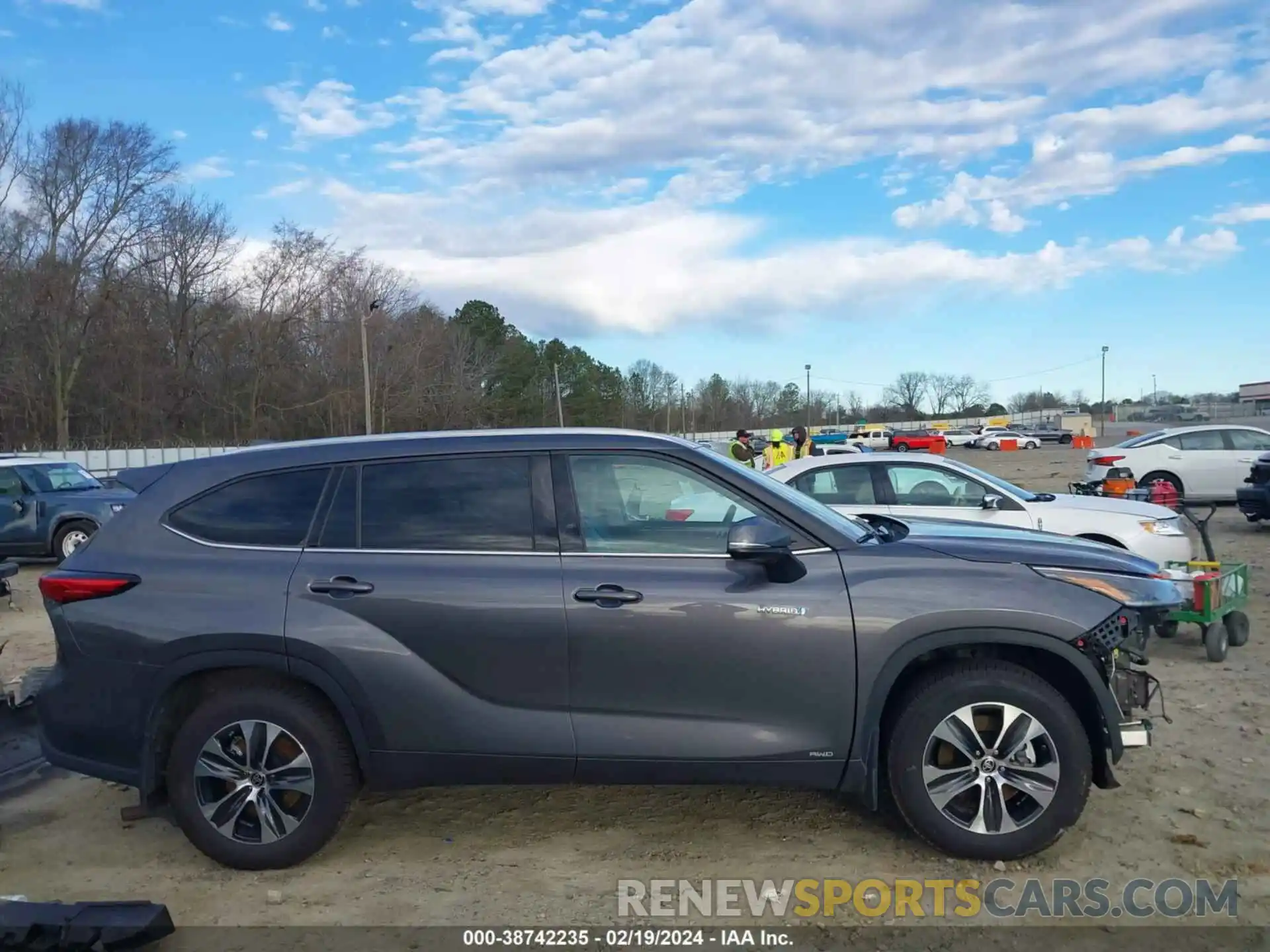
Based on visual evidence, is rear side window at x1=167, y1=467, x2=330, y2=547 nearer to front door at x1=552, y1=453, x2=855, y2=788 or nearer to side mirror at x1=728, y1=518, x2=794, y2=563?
front door at x1=552, y1=453, x2=855, y2=788

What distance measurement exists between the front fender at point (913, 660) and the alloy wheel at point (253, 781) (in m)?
2.25

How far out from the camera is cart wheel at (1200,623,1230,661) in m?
6.94

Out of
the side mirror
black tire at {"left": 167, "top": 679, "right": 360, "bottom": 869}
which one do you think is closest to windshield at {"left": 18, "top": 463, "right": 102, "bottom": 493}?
black tire at {"left": 167, "top": 679, "right": 360, "bottom": 869}

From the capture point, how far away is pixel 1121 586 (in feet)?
13.1

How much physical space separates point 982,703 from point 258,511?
3.15m

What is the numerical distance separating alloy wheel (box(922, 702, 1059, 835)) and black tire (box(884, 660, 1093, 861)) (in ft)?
0.07

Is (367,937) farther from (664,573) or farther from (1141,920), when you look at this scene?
(1141,920)

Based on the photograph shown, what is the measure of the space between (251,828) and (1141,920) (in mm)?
3514

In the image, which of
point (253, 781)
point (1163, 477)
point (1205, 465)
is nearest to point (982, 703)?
point (253, 781)

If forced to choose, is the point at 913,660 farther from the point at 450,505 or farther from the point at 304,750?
the point at 304,750

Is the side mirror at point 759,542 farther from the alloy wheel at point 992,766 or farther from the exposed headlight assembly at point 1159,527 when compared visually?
the exposed headlight assembly at point 1159,527

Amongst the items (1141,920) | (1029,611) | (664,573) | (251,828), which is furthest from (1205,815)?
(251,828)

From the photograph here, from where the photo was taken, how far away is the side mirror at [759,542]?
381 centimetres

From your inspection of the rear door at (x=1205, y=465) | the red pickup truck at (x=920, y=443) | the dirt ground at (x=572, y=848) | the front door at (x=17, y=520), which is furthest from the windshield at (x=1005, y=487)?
the red pickup truck at (x=920, y=443)
